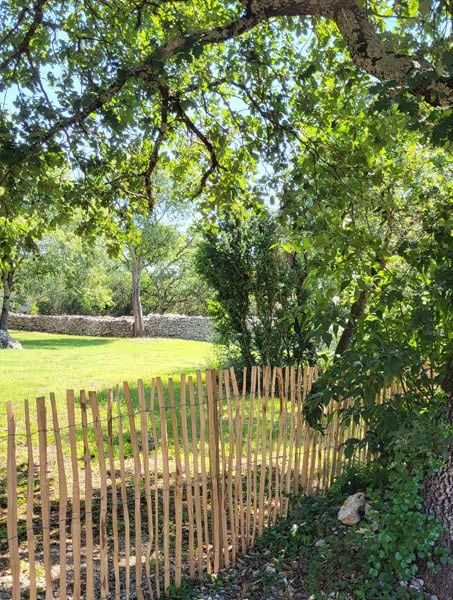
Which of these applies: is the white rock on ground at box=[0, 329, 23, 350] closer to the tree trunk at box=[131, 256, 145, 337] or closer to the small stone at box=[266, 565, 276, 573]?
the tree trunk at box=[131, 256, 145, 337]

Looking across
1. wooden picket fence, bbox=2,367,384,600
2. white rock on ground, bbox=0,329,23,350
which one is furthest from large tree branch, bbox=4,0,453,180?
white rock on ground, bbox=0,329,23,350

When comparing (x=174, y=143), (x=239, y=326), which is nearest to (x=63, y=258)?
(x=239, y=326)

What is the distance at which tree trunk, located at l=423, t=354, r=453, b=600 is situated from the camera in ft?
9.57

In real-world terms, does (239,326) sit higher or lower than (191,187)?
lower

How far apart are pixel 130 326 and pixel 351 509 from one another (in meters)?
23.2

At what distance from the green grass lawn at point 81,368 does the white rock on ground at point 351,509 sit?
5.07 m

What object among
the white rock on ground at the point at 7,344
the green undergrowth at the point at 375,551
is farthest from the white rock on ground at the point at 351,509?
the white rock on ground at the point at 7,344

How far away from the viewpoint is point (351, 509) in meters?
3.66

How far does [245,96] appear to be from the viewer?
5.93 m

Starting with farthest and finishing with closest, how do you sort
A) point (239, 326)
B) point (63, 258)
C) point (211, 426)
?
point (63, 258) < point (239, 326) < point (211, 426)

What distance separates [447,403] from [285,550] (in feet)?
5.23

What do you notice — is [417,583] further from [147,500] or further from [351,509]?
[147,500]

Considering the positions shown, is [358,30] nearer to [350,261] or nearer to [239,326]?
[350,261]

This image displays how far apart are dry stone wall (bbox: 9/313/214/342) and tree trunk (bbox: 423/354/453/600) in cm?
2192
